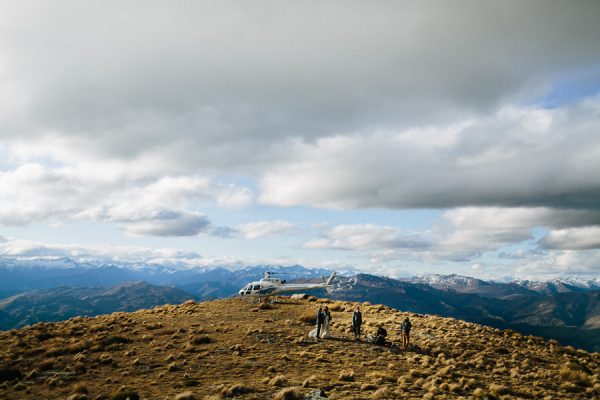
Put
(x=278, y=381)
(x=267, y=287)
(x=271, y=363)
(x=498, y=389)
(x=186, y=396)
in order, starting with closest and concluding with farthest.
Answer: (x=186, y=396)
(x=278, y=381)
(x=498, y=389)
(x=271, y=363)
(x=267, y=287)

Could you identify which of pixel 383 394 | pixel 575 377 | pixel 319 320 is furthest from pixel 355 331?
pixel 575 377

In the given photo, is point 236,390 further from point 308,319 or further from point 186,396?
point 308,319

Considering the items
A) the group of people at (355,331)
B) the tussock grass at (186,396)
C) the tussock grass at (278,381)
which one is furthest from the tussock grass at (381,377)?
the tussock grass at (186,396)

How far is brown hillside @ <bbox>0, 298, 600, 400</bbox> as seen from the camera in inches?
805

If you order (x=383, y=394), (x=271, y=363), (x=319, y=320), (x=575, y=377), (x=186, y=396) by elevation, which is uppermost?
(x=319, y=320)

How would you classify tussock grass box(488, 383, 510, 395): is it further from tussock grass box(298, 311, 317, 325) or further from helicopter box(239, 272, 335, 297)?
helicopter box(239, 272, 335, 297)

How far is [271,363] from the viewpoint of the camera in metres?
24.9

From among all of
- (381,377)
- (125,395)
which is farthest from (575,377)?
(125,395)

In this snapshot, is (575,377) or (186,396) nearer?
(186,396)

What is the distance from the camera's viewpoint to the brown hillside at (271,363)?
2044 centimetres

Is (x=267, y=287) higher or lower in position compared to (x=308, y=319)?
higher

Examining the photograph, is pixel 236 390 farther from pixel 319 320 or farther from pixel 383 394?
pixel 319 320

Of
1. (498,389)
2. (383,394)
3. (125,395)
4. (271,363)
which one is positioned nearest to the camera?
(383,394)

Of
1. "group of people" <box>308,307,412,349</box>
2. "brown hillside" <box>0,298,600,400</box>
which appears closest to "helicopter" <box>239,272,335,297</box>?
"brown hillside" <box>0,298,600,400</box>
